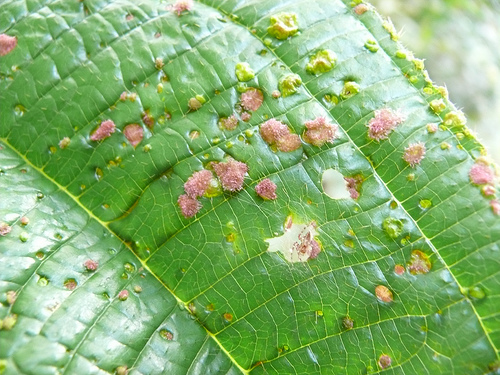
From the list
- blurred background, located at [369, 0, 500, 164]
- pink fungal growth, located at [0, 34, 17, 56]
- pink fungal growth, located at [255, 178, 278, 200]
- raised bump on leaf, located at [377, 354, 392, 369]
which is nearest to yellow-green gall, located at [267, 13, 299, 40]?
pink fungal growth, located at [255, 178, 278, 200]

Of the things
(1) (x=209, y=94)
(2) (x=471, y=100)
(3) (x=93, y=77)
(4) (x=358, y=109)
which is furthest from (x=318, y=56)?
(2) (x=471, y=100)

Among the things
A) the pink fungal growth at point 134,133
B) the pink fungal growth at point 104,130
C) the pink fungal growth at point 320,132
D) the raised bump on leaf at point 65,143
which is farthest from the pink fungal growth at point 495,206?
the raised bump on leaf at point 65,143

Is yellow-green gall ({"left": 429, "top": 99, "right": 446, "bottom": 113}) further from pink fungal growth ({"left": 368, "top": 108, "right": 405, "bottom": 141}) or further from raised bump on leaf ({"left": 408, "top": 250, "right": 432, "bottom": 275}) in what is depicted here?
raised bump on leaf ({"left": 408, "top": 250, "right": 432, "bottom": 275})

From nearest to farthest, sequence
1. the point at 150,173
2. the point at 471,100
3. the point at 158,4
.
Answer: the point at 150,173, the point at 158,4, the point at 471,100

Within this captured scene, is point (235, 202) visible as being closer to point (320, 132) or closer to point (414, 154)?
point (320, 132)

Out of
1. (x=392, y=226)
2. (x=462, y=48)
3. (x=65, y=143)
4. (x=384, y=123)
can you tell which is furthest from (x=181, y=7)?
(x=462, y=48)

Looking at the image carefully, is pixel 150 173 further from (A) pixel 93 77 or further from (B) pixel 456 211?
(B) pixel 456 211
